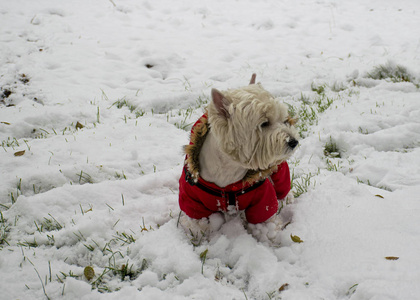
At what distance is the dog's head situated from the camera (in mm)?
2279

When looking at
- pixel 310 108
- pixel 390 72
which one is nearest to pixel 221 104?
pixel 310 108

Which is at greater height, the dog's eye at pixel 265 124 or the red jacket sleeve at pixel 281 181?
the dog's eye at pixel 265 124

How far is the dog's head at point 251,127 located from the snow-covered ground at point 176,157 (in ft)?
2.29

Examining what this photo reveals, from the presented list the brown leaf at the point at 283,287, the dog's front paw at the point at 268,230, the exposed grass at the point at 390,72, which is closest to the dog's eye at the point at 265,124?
the dog's front paw at the point at 268,230

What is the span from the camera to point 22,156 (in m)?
3.59

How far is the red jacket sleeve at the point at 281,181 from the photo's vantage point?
9.69ft

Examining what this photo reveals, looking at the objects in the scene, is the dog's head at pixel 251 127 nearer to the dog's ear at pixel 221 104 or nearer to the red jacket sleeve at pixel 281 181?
the dog's ear at pixel 221 104

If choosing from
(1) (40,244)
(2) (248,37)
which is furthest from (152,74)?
(1) (40,244)

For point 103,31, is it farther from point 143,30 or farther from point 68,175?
point 68,175

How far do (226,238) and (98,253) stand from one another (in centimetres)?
94

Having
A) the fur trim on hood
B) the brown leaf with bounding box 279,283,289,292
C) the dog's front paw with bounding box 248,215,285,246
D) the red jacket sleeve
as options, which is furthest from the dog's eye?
the brown leaf with bounding box 279,283,289,292

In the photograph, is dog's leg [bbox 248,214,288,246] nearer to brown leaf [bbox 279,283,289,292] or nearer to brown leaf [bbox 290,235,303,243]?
brown leaf [bbox 290,235,303,243]

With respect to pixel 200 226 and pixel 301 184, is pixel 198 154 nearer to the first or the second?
pixel 200 226

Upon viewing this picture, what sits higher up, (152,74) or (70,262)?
(152,74)
